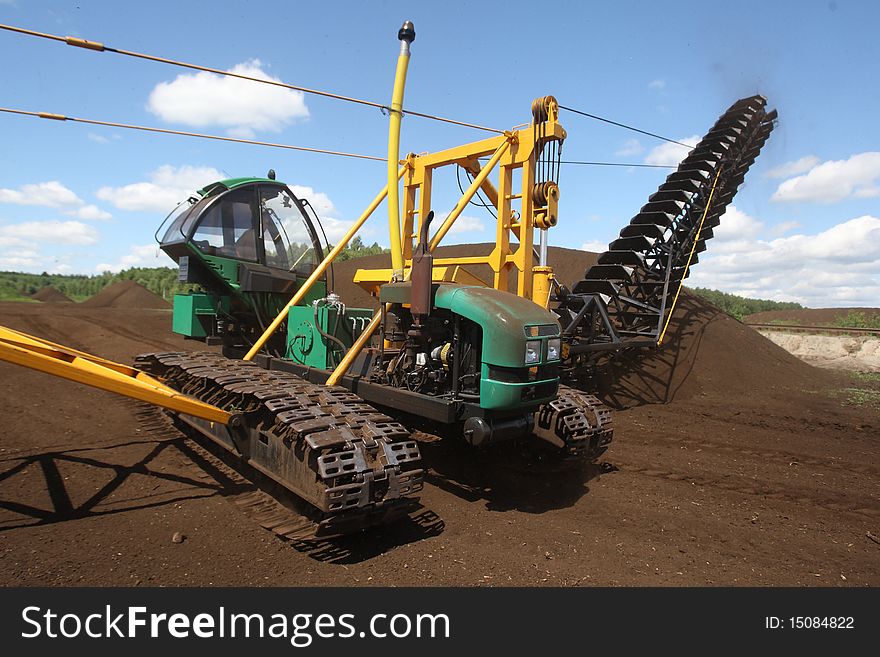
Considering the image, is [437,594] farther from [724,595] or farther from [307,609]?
[724,595]

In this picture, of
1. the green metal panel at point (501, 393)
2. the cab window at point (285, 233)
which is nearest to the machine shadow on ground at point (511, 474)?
the green metal panel at point (501, 393)

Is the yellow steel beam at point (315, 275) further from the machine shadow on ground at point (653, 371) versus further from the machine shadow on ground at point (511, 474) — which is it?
the machine shadow on ground at point (653, 371)

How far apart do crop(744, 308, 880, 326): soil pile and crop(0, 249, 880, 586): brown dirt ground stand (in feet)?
71.8

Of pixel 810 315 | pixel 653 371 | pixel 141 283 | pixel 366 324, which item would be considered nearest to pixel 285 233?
pixel 366 324

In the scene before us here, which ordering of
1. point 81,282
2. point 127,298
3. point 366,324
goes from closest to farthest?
1. point 366,324
2. point 127,298
3. point 81,282

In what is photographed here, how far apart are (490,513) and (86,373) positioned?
133 inches

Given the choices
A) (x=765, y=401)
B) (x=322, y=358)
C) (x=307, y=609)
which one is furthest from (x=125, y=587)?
(x=765, y=401)

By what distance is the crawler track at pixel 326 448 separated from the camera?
11.5ft

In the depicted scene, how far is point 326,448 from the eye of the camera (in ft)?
11.8

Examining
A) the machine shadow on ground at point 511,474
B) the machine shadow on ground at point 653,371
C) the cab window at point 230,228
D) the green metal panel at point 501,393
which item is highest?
the cab window at point 230,228

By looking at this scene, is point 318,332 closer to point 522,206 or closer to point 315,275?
point 315,275

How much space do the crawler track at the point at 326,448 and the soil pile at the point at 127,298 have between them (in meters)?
31.5

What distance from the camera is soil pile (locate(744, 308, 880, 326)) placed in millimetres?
26875

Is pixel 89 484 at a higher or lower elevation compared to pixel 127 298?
lower
